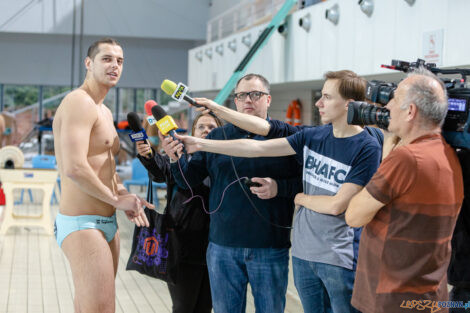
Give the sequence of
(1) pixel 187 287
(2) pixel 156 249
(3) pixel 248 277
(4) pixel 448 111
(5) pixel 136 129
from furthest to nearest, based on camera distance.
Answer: (1) pixel 187 287
(2) pixel 156 249
(5) pixel 136 129
(3) pixel 248 277
(4) pixel 448 111

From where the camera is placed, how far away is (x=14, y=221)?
290 inches

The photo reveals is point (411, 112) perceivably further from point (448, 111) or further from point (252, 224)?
point (252, 224)

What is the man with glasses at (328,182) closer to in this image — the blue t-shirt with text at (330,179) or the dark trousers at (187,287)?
the blue t-shirt with text at (330,179)

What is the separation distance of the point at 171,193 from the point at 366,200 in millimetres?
1405

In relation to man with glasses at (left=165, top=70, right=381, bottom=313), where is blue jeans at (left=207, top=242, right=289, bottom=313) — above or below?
below

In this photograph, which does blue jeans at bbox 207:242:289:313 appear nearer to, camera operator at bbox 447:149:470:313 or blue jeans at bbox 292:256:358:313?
blue jeans at bbox 292:256:358:313

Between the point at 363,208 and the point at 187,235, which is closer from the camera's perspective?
the point at 363,208

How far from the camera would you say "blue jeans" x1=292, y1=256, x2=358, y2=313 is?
227 cm

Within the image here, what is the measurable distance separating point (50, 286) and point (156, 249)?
257cm

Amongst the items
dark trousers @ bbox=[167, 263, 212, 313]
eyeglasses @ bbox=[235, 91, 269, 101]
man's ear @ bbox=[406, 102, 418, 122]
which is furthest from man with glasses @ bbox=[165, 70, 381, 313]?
dark trousers @ bbox=[167, 263, 212, 313]

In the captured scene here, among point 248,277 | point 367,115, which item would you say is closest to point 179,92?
point 367,115

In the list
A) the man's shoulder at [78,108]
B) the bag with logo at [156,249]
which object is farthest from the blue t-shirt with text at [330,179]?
the man's shoulder at [78,108]

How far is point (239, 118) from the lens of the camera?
2.60m

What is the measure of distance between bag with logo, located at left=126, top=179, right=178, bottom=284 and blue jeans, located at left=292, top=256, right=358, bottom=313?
770 mm
